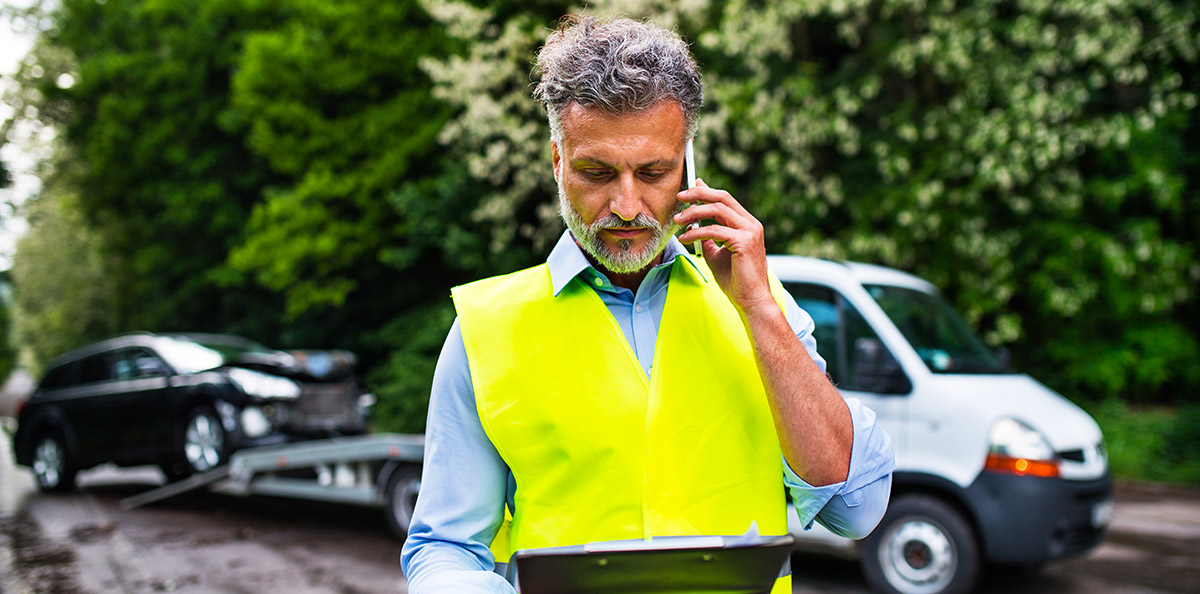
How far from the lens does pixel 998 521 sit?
5.27 m

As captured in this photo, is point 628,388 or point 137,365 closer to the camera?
point 628,388

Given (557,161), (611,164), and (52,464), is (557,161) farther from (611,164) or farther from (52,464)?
(52,464)

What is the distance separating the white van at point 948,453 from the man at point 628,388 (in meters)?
3.81

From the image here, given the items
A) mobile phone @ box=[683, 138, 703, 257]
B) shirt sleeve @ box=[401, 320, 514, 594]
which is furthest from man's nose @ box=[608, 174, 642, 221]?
shirt sleeve @ box=[401, 320, 514, 594]

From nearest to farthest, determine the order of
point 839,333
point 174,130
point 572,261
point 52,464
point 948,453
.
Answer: point 572,261, point 948,453, point 839,333, point 52,464, point 174,130

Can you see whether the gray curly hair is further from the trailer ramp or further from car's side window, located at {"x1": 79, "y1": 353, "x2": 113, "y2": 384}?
car's side window, located at {"x1": 79, "y1": 353, "x2": 113, "y2": 384}

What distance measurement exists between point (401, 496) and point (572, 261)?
5.99 metres

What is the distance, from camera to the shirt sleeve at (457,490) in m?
1.63

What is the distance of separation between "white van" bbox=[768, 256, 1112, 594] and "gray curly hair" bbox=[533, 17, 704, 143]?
3885 millimetres

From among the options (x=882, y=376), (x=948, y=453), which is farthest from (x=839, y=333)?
(x=948, y=453)

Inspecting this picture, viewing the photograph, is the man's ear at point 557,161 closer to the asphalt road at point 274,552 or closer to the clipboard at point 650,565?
the clipboard at point 650,565

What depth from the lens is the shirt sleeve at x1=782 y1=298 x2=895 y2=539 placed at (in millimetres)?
1610

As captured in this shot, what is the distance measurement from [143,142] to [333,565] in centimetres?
1781

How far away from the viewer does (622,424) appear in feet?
5.21
